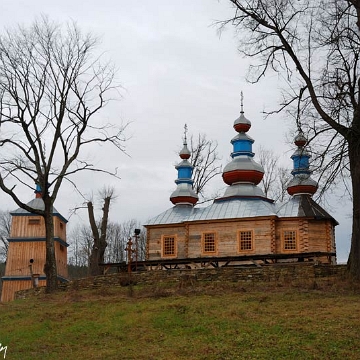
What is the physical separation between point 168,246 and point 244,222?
13.6 ft

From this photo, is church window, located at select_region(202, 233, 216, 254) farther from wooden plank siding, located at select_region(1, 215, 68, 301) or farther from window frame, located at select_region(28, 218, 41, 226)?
window frame, located at select_region(28, 218, 41, 226)

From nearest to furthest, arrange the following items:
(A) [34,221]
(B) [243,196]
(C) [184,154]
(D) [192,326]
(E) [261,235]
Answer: (D) [192,326]
(E) [261,235]
(B) [243,196]
(C) [184,154]
(A) [34,221]

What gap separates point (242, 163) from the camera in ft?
93.4

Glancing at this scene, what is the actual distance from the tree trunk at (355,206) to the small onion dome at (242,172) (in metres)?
10.6

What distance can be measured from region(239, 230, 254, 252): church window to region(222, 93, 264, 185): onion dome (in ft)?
11.6

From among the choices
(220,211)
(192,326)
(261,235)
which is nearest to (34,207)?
(220,211)

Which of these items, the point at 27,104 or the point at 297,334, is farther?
the point at 27,104

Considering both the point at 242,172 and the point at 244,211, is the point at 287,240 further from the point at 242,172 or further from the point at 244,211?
the point at 242,172

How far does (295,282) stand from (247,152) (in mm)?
12036

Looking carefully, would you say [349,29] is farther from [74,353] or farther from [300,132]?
[74,353]

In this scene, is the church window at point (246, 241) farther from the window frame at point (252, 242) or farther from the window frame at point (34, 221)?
the window frame at point (34, 221)

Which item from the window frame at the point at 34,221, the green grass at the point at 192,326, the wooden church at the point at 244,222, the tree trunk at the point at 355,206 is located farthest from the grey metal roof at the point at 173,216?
the tree trunk at the point at 355,206

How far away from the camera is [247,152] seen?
2908cm

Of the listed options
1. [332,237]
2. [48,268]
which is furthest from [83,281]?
[332,237]
